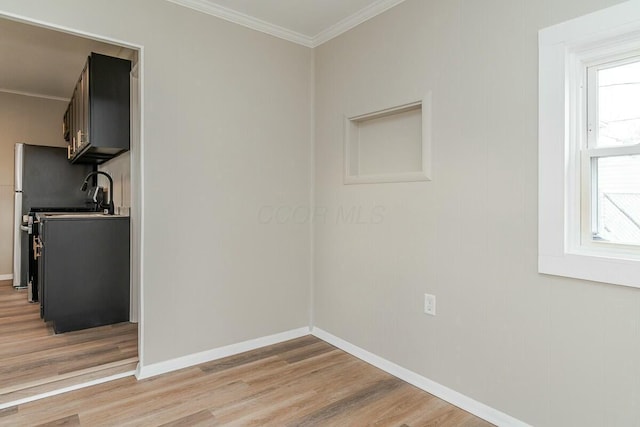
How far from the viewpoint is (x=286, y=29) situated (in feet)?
9.43

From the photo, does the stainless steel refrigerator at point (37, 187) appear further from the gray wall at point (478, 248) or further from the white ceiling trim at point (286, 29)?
the gray wall at point (478, 248)

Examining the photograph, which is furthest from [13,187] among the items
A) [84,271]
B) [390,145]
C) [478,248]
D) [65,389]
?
[478,248]

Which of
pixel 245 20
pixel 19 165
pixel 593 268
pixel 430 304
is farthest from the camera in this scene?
pixel 19 165

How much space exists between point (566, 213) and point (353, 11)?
1892 mm

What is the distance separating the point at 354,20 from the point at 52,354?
315 centimetres

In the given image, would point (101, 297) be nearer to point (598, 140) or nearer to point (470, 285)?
point (470, 285)

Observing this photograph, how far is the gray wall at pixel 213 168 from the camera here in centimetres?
235

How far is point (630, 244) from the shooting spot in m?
1.54

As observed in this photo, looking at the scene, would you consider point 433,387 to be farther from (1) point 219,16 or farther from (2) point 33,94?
(2) point 33,94

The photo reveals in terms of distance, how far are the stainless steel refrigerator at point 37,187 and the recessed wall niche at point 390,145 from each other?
3852mm

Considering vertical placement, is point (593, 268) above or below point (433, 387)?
above

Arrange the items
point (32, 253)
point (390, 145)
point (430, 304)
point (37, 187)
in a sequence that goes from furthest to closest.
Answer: point (37, 187) → point (32, 253) → point (390, 145) → point (430, 304)

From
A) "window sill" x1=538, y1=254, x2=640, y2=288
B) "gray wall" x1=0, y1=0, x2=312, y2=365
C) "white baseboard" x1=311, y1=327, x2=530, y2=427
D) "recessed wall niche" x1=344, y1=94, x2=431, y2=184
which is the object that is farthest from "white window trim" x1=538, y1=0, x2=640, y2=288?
"gray wall" x1=0, y1=0, x2=312, y2=365

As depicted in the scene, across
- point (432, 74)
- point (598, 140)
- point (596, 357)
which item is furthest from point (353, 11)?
point (596, 357)
